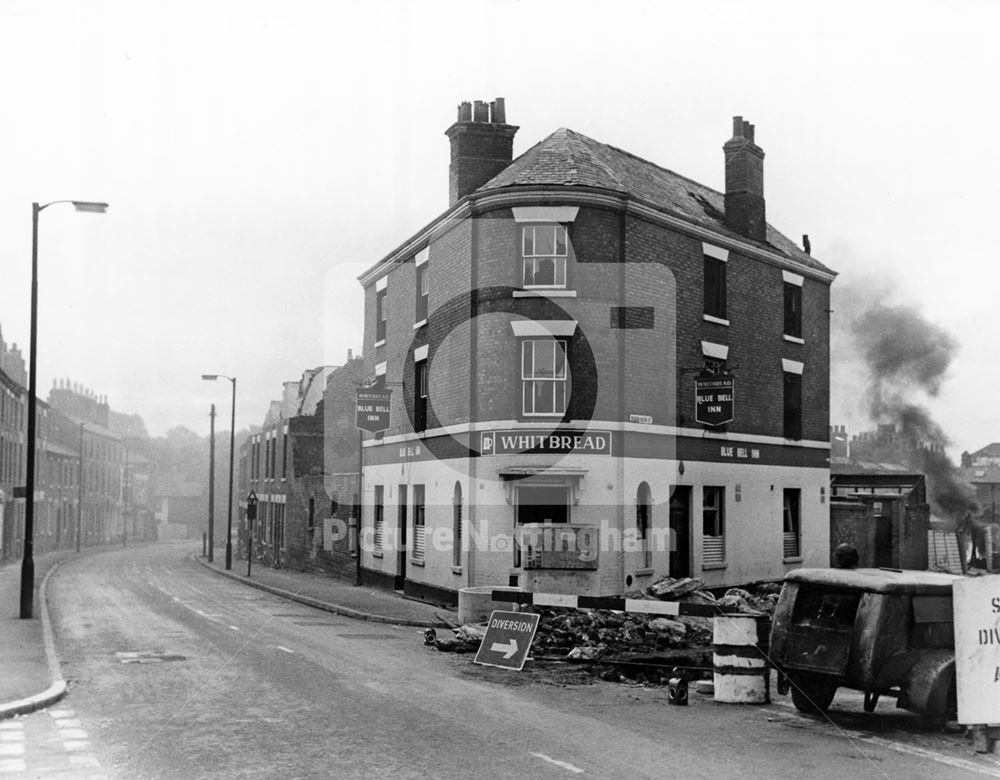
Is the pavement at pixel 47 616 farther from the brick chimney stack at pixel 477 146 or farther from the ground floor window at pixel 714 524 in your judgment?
the brick chimney stack at pixel 477 146

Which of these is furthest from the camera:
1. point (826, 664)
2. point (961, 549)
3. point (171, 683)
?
point (961, 549)

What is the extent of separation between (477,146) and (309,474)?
2003cm

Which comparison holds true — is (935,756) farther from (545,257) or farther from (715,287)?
(715,287)

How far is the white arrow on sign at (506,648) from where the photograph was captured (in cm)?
1495

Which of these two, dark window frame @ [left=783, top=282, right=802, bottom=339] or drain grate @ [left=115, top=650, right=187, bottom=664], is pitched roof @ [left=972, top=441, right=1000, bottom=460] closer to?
dark window frame @ [left=783, top=282, right=802, bottom=339]

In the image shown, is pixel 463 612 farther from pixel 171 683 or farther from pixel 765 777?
pixel 765 777

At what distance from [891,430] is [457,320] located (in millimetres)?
44095

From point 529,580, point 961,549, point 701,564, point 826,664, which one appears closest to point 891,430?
Result: point 961,549

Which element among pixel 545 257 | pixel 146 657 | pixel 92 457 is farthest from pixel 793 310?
pixel 92 457

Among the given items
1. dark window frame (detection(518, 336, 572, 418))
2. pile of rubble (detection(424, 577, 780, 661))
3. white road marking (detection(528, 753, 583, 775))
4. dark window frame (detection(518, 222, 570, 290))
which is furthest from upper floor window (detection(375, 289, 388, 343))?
white road marking (detection(528, 753, 583, 775))

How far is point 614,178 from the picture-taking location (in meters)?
24.0

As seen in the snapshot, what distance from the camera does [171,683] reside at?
1302cm

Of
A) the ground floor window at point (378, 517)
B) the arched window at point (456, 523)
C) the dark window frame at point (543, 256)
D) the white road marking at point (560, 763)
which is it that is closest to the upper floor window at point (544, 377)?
the dark window frame at point (543, 256)

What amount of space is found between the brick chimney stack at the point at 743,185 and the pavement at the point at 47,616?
13.6 meters
